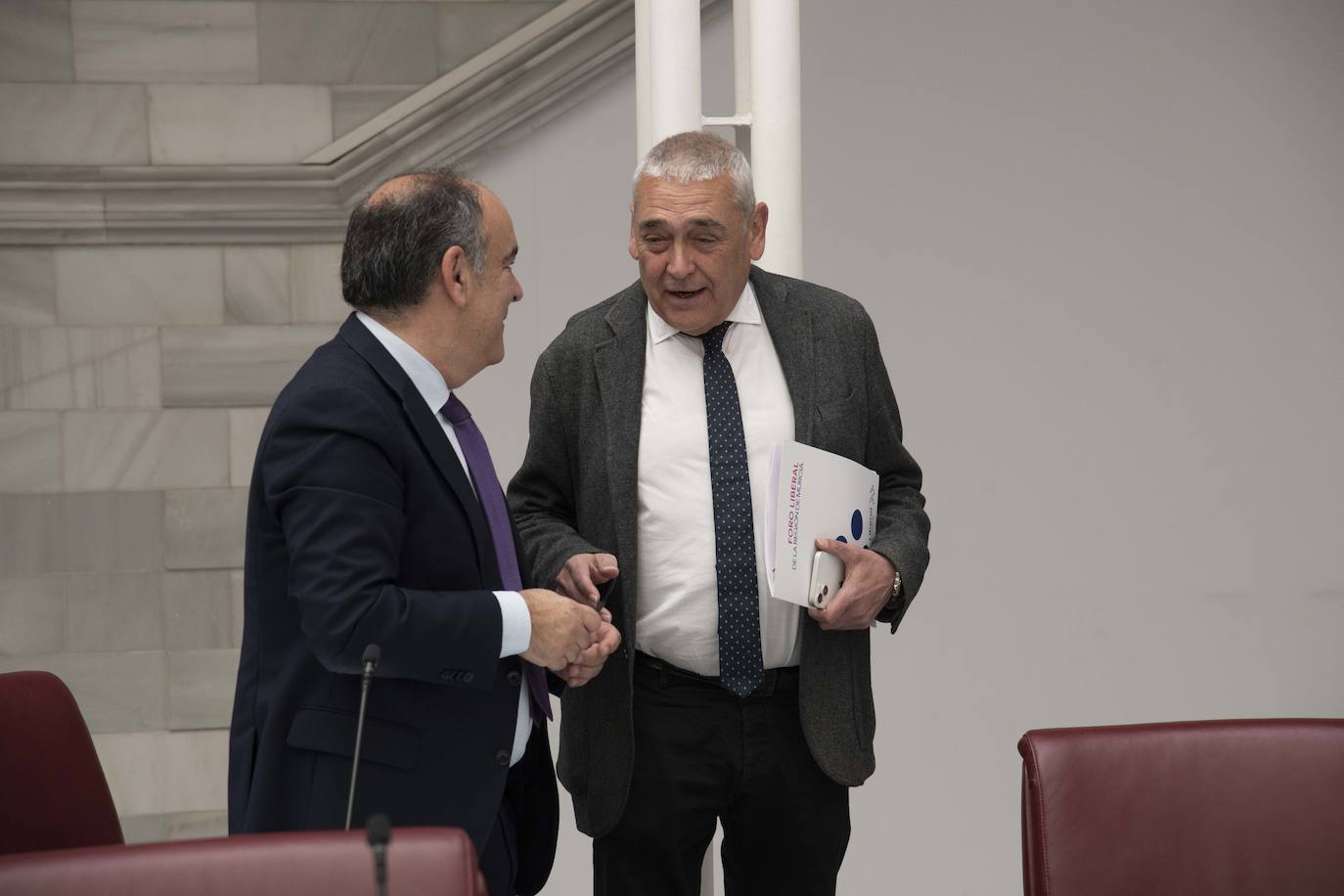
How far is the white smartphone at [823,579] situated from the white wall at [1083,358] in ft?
6.62

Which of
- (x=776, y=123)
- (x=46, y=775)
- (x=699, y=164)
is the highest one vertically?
(x=776, y=123)

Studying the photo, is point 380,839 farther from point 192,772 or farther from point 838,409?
point 192,772

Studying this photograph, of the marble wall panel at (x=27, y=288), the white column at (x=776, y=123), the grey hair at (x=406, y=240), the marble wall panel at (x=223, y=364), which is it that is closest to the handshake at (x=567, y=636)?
the grey hair at (x=406, y=240)

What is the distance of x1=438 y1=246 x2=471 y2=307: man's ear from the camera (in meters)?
1.90

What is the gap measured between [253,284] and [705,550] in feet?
7.33

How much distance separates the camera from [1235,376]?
170 inches

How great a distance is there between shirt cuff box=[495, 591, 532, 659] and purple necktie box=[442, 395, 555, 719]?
0.13 m

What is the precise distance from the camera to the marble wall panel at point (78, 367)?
3.99m

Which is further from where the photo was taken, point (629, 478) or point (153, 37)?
point (153, 37)

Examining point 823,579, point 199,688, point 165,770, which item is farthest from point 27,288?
point 823,579

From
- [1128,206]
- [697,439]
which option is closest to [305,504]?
[697,439]

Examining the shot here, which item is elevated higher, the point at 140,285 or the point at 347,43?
the point at 347,43

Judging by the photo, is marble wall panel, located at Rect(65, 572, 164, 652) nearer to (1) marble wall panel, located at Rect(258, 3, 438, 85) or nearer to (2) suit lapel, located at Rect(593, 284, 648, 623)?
(1) marble wall panel, located at Rect(258, 3, 438, 85)

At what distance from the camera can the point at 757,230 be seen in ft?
7.70
